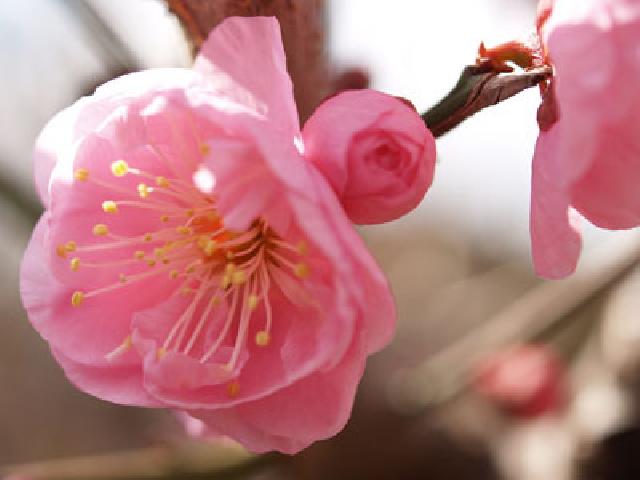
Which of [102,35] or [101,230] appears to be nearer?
[101,230]

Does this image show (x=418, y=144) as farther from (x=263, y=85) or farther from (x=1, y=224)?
(x=1, y=224)

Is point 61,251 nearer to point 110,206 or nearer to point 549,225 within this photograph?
point 110,206

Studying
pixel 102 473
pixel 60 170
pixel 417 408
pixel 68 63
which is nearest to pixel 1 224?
pixel 68 63

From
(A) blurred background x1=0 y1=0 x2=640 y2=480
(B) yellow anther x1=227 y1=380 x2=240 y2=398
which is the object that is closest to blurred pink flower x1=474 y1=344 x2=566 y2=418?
(A) blurred background x1=0 y1=0 x2=640 y2=480

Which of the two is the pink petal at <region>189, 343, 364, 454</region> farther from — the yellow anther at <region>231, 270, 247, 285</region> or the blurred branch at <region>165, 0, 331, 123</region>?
the blurred branch at <region>165, 0, 331, 123</region>

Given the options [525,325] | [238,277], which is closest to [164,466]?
[238,277]

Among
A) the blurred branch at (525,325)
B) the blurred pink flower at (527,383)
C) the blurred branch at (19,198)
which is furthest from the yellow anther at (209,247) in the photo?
the blurred pink flower at (527,383)
